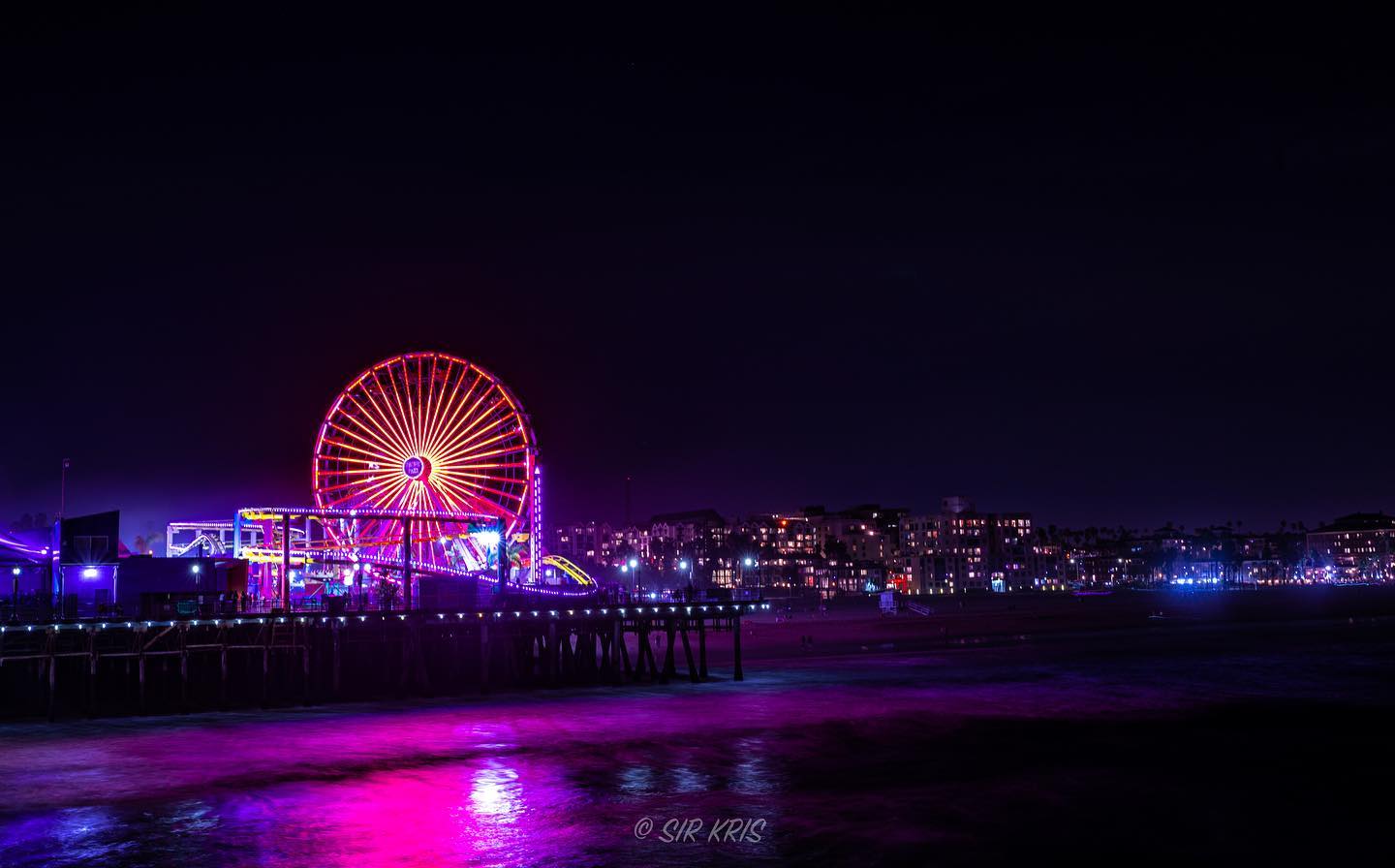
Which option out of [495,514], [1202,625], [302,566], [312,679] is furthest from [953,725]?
[1202,625]

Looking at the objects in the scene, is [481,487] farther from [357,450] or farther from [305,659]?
[305,659]

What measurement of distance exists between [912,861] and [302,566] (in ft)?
209

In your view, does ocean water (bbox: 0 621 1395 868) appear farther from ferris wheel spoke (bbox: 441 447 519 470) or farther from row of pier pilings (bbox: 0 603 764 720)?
ferris wheel spoke (bbox: 441 447 519 470)

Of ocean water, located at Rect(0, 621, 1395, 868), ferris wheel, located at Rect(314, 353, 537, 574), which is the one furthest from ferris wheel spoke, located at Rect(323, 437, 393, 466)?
ocean water, located at Rect(0, 621, 1395, 868)

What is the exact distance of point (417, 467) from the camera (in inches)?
2778

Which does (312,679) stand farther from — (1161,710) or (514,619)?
(1161,710)

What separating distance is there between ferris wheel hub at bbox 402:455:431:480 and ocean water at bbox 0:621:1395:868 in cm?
2573

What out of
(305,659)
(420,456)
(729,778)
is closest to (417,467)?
(420,456)

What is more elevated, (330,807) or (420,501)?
(420,501)

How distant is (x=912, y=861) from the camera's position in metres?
19.4

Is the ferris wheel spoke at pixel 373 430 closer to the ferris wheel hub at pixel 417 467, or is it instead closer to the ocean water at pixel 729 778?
the ferris wheel hub at pixel 417 467

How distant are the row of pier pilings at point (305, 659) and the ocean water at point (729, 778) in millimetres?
3717

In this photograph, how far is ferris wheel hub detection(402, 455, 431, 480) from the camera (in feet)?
231

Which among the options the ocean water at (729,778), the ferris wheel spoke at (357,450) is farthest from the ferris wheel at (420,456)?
the ocean water at (729,778)
